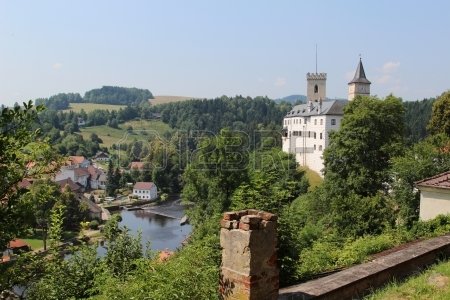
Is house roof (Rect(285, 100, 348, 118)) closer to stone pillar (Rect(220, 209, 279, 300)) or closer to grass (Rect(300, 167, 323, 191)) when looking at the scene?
grass (Rect(300, 167, 323, 191))

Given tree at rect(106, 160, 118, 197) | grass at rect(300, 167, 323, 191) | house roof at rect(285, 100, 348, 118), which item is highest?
house roof at rect(285, 100, 348, 118)

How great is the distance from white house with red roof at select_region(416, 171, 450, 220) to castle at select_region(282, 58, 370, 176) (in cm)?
4152

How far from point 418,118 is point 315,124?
3400cm

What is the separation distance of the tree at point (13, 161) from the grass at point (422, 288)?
551 centimetres

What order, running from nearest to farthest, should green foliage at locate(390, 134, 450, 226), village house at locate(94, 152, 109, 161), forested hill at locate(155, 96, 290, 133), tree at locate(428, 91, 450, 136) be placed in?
green foliage at locate(390, 134, 450, 226) → tree at locate(428, 91, 450, 136) → village house at locate(94, 152, 109, 161) → forested hill at locate(155, 96, 290, 133)

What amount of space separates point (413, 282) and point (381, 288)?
559mm

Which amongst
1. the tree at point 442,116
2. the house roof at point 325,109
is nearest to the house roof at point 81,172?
the house roof at point 325,109

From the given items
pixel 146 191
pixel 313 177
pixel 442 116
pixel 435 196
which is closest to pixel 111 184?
pixel 146 191

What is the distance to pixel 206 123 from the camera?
163 meters

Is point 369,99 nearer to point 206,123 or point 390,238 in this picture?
point 390,238

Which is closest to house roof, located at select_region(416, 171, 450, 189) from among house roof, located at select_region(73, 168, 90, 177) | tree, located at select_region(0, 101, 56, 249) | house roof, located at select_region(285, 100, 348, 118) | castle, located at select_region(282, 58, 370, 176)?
tree, located at select_region(0, 101, 56, 249)

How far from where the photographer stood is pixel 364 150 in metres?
27.8

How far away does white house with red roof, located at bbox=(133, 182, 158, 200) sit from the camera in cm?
8650

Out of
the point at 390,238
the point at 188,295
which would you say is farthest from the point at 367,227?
the point at 188,295
